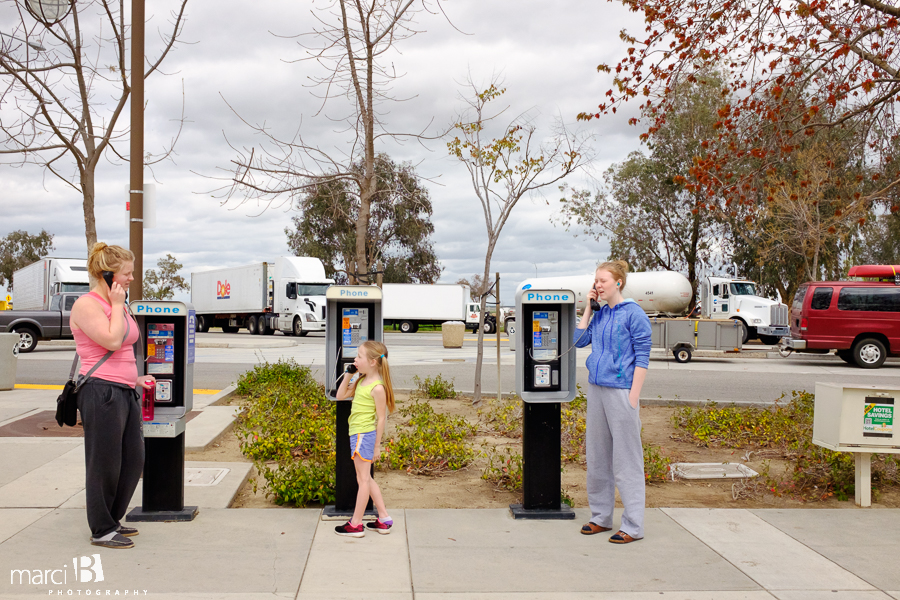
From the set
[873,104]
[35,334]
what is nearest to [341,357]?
[873,104]

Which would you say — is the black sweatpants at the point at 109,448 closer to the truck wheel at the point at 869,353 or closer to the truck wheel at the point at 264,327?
the truck wheel at the point at 869,353

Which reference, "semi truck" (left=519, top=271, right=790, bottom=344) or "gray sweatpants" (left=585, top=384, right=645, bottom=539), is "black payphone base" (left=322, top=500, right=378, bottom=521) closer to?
"gray sweatpants" (left=585, top=384, right=645, bottom=539)

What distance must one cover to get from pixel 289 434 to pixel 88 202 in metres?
8.75

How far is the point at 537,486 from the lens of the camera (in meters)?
5.12

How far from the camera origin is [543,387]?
5.20m

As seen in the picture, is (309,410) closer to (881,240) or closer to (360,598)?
(360,598)

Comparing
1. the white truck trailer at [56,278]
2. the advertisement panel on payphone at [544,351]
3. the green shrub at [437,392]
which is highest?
the white truck trailer at [56,278]

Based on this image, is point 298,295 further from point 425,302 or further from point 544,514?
point 544,514

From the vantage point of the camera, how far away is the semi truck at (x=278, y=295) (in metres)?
33.2

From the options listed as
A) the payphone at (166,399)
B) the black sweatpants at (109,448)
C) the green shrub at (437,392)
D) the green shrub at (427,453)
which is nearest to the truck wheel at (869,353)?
the green shrub at (437,392)

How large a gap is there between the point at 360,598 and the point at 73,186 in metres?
12.3

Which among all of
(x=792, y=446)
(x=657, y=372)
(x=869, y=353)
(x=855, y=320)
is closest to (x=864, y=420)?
(x=792, y=446)

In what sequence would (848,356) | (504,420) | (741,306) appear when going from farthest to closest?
1. (741,306)
2. (848,356)
3. (504,420)

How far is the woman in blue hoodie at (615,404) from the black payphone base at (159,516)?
2.69 m
